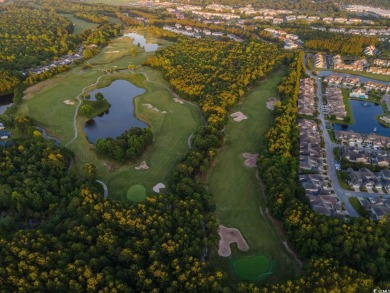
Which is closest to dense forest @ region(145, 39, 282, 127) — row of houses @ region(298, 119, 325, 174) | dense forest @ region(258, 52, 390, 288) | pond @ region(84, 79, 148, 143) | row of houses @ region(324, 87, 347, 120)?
pond @ region(84, 79, 148, 143)

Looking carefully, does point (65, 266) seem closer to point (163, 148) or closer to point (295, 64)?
point (163, 148)

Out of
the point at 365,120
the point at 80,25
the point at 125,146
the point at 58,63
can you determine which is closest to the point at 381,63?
the point at 365,120

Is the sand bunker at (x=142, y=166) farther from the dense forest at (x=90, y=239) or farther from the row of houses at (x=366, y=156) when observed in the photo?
the row of houses at (x=366, y=156)

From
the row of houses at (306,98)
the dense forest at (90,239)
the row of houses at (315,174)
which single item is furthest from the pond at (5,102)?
the row of houses at (306,98)

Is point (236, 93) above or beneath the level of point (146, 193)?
above

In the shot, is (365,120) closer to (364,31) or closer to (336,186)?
(336,186)

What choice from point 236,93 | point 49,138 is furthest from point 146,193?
point 236,93
